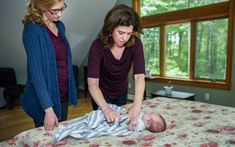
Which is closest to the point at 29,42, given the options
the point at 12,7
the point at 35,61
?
the point at 35,61

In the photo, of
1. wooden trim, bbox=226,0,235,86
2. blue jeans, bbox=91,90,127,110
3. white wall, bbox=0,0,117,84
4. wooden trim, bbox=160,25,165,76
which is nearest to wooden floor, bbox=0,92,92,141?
white wall, bbox=0,0,117,84

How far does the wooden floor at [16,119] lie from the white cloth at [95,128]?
198cm

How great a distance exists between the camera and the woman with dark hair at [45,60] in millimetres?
1100

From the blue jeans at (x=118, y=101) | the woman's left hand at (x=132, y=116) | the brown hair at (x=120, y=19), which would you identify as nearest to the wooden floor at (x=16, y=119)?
the blue jeans at (x=118, y=101)

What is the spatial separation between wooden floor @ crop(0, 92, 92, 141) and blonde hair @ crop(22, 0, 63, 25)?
2.22 m

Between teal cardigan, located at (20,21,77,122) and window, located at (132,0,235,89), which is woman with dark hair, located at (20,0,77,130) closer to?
teal cardigan, located at (20,21,77,122)

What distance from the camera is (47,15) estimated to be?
1.17 meters

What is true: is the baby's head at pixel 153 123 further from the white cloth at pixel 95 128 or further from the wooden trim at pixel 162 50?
the wooden trim at pixel 162 50

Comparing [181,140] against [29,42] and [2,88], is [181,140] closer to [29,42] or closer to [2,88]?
[29,42]

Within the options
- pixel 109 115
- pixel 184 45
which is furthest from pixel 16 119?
pixel 184 45

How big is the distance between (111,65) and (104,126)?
1.33 ft

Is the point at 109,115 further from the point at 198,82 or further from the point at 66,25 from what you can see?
the point at 66,25

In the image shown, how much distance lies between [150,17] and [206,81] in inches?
68.6

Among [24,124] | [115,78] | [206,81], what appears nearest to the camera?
[115,78]
